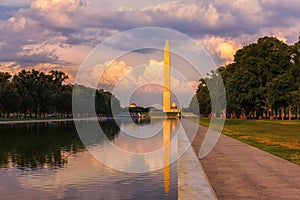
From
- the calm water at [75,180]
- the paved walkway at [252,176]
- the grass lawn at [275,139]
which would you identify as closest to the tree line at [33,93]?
the grass lawn at [275,139]

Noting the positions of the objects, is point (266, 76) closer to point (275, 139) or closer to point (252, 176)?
point (275, 139)

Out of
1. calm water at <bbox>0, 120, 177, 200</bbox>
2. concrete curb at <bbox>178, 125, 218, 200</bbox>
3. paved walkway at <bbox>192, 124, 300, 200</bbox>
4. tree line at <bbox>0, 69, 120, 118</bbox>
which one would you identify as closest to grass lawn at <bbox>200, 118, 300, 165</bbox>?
paved walkway at <bbox>192, 124, 300, 200</bbox>

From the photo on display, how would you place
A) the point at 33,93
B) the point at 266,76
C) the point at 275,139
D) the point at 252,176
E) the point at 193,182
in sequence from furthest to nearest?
the point at 33,93, the point at 266,76, the point at 275,139, the point at 252,176, the point at 193,182

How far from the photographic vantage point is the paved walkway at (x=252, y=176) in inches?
439

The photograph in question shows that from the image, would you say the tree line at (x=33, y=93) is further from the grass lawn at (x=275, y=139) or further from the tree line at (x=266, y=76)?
the grass lawn at (x=275, y=139)

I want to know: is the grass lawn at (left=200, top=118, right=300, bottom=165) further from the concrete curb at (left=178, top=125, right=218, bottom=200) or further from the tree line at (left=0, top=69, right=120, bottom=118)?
the tree line at (left=0, top=69, right=120, bottom=118)

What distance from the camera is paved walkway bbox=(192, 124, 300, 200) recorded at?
36.6 ft

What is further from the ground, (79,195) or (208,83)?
(208,83)

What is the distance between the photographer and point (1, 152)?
24.8 meters

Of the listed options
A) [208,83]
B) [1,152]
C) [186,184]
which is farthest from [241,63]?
[186,184]

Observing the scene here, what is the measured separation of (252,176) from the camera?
1397 cm

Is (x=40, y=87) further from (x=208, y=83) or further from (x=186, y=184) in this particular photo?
(x=186, y=184)

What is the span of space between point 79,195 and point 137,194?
1806 millimetres

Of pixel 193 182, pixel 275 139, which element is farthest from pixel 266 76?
pixel 193 182
